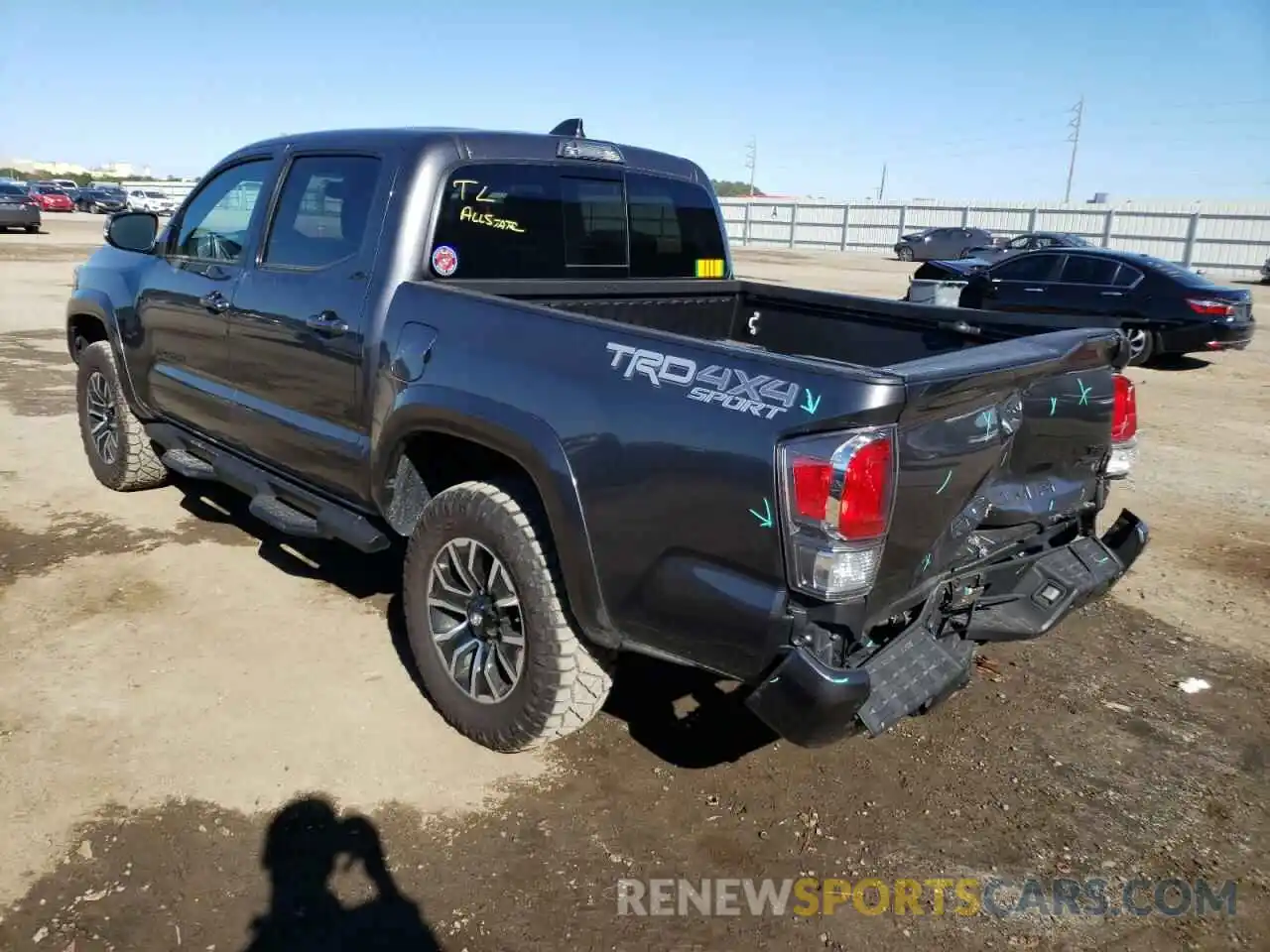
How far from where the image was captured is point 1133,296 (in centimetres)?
1239

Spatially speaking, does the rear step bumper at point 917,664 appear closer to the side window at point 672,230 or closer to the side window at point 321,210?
the side window at point 672,230

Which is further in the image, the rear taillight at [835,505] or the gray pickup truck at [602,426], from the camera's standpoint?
the gray pickup truck at [602,426]

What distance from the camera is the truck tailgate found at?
246 cm

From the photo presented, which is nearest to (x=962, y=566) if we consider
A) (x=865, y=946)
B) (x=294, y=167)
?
(x=865, y=946)

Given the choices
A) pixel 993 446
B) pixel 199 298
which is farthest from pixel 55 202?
pixel 993 446

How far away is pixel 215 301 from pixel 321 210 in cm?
82

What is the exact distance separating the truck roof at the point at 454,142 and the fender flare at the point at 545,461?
0.99 metres

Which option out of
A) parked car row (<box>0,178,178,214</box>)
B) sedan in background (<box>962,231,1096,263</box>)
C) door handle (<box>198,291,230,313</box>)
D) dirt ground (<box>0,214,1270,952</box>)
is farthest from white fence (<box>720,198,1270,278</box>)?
door handle (<box>198,291,230,313</box>)

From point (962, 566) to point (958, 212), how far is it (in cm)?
4089

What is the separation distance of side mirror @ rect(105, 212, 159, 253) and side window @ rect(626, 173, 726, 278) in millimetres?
2605

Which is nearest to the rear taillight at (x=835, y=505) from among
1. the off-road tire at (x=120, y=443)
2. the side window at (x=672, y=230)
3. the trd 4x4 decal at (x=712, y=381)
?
the trd 4x4 decal at (x=712, y=381)

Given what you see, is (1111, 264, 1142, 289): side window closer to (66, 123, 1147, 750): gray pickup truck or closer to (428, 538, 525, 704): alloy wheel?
(66, 123, 1147, 750): gray pickup truck

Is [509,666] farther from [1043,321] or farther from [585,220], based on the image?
[1043,321]

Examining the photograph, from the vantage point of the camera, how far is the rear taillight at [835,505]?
2287 mm
